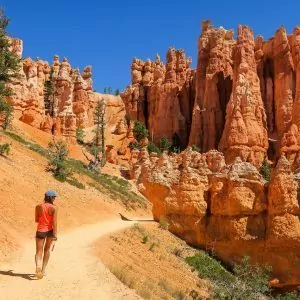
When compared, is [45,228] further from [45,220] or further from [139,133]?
[139,133]

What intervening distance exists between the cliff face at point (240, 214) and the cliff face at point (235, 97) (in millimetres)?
33781

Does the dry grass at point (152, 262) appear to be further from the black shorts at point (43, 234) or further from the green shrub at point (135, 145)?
the green shrub at point (135, 145)

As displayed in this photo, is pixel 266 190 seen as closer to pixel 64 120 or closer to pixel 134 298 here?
pixel 134 298

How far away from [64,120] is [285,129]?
94.4 feet

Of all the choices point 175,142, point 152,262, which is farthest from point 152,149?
point 152,262

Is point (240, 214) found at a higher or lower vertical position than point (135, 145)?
lower

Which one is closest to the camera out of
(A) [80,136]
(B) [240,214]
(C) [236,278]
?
(C) [236,278]

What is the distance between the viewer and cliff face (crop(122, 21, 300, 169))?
Answer: 179 feet

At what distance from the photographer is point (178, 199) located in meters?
19.7

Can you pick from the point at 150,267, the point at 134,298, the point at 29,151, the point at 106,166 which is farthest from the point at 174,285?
the point at 106,166

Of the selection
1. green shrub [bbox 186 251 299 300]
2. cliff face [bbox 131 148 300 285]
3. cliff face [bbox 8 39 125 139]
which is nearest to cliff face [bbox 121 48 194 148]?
cliff face [bbox 8 39 125 139]

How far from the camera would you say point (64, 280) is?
9.40 metres

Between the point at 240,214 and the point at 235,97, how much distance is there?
39601 millimetres

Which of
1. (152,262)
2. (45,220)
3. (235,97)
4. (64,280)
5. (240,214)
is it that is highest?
(235,97)
